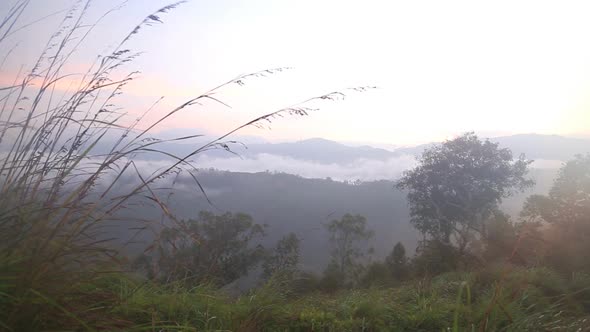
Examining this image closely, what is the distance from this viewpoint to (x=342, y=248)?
90.6 ft

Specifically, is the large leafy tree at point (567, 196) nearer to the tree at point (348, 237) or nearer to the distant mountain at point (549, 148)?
the distant mountain at point (549, 148)

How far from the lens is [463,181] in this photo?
2020 centimetres

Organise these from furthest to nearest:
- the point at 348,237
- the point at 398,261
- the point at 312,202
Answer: the point at 312,202 < the point at 348,237 < the point at 398,261

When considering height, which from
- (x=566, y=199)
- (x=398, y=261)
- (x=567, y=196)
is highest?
(x=567, y=196)

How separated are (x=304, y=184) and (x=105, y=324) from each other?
146419 mm

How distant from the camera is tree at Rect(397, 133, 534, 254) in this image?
20.1m

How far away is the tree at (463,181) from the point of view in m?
20.1

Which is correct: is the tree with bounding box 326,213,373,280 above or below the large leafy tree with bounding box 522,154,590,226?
below

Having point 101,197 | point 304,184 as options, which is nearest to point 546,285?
point 101,197

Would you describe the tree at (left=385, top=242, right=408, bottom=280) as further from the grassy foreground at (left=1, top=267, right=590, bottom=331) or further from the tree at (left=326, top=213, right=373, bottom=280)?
the grassy foreground at (left=1, top=267, right=590, bottom=331)

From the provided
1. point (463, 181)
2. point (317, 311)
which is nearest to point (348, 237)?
point (463, 181)

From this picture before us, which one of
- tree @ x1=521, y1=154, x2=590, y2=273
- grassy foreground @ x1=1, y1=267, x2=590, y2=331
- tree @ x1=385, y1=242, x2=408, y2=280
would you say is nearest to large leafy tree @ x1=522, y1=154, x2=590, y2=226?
tree @ x1=521, y1=154, x2=590, y2=273

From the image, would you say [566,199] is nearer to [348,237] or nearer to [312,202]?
[348,237]

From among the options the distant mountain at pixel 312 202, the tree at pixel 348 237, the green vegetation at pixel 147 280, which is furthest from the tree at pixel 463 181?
the distant mountain at pixel 312 202
